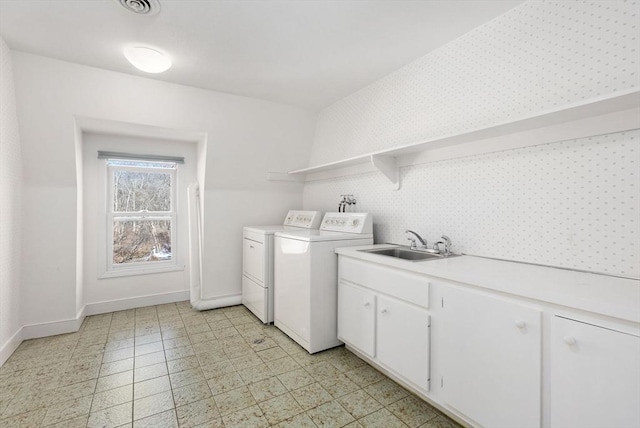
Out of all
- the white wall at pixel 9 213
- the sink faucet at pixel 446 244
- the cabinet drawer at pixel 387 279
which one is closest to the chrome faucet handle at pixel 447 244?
the sink faucet at pixel 446 244

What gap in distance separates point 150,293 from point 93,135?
1900mm

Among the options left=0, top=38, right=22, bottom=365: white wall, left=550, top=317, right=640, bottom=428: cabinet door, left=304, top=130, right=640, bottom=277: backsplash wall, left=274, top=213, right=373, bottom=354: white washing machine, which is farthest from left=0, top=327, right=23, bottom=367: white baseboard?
left=550, top=317, right=640, bottom=428: cabinet door

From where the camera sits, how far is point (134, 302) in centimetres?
348

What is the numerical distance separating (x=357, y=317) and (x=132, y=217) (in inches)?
115

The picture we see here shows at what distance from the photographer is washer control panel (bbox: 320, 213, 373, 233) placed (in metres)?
2.65

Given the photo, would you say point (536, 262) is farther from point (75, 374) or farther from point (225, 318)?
point (75, 374)

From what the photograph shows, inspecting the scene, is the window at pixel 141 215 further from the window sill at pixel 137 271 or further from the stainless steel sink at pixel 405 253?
the stainless steel sink at pixel 405 253

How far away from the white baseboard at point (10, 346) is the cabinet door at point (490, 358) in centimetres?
313

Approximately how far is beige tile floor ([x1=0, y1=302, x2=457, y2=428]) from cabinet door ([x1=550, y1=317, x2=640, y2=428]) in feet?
2.33

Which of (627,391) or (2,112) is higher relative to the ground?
(2,112)

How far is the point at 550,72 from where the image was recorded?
5.41ft

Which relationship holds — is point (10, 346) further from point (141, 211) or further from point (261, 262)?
point (261, 262)

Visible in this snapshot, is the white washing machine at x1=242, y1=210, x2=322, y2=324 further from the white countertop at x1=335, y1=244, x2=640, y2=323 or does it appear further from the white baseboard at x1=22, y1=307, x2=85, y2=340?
the white baseboard at x1=22, y1=307, x2=85, y2=340

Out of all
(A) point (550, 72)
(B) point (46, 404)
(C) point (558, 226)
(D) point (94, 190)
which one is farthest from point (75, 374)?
(A) point (550, 72)
